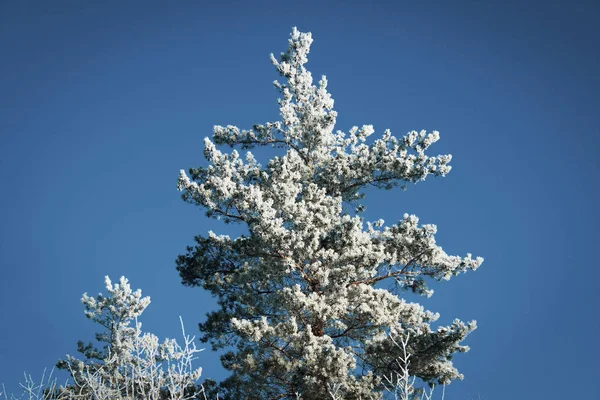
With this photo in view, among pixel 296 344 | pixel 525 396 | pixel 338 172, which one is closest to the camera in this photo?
pixel 296 344

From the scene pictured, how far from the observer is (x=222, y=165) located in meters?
12.9

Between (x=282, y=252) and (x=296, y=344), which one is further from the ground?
(x=282, y=252)

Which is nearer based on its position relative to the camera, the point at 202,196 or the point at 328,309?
the point at 328,309

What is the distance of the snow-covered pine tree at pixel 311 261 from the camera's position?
1087cm

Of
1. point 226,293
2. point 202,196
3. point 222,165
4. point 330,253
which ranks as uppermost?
point 222,165

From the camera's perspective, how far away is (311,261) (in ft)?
37.9

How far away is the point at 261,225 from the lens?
10984 millimetres

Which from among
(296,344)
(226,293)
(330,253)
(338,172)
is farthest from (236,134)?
(296,344)

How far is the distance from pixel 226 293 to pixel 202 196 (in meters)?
2.54

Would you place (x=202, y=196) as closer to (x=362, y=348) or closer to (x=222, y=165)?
(x=222, y=165)

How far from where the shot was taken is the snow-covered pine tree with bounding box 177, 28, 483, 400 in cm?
1087

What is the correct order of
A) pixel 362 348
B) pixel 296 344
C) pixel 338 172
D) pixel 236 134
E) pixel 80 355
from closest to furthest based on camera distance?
1. pixel 296 344
2. pixel 362 348
3. pixel 338 172
4. pixel 236 134
5. pixel 80 355

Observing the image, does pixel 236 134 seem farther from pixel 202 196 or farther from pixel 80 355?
pixel 80 355

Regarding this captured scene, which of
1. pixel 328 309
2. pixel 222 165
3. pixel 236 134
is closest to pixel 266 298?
pixel 328 309
